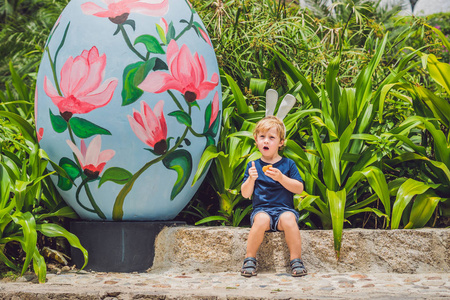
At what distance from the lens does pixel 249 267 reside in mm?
2697

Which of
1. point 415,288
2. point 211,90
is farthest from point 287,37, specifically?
point 415,288

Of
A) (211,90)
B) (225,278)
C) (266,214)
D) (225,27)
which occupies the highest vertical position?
(225,27)

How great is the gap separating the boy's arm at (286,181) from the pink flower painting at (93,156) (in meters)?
0.90

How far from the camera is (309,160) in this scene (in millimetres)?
3104

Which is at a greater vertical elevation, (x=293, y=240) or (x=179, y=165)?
(x=179, y=165)

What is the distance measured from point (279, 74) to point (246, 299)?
6.81 ft

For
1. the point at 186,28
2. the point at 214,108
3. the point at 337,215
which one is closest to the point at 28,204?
the point at 214,108

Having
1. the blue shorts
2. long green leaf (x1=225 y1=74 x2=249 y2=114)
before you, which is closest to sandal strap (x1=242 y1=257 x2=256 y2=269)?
the blue shorts

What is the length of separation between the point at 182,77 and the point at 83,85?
0.56 metres

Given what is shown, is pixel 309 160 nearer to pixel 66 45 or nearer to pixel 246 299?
pixel 246 299

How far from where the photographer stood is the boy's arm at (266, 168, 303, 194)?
2.74 meters

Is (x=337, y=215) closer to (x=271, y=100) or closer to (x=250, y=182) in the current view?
(x=250, y=182)

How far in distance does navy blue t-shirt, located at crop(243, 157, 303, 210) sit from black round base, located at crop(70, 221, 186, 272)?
→ 0.64 metres

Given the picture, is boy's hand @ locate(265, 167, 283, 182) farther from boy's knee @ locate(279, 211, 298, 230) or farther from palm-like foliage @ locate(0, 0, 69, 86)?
palm-like foliage @ locate(0, 0, 69, 86)
